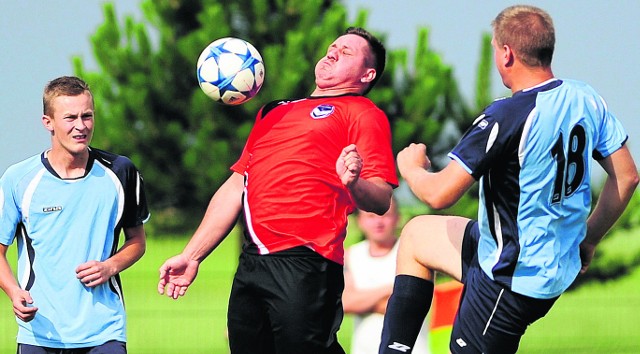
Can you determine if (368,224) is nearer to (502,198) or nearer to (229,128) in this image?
(502,198)

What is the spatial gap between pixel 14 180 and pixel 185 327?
1617 cm

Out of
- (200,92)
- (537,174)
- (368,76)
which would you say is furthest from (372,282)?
(200,92)

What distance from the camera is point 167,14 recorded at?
24422 mm

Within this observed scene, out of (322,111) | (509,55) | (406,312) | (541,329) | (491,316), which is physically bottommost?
(541,329)

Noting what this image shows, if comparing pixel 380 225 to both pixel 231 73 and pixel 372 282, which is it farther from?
pixel 231 73

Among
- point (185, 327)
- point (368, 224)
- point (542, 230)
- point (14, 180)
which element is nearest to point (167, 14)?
point (185, 327)

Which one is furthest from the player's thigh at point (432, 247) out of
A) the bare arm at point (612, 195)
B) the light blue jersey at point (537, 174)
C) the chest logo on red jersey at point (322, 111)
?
the chest logo on red jersey at point (322, 111)

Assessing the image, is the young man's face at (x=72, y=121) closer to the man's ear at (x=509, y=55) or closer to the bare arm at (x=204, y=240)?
the bare arm at (x=204, y=240)

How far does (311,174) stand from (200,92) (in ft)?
59.1

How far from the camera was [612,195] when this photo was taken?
5.34m

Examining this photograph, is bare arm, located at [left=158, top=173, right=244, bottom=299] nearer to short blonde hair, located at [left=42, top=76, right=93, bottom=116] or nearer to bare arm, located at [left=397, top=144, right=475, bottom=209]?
short blonde hair, located at [left=42, top=76, right=93, bottom=116]

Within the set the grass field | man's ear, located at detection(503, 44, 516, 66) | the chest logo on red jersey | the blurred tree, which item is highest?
man's ear, located at detection(503, 44, 516, 66)

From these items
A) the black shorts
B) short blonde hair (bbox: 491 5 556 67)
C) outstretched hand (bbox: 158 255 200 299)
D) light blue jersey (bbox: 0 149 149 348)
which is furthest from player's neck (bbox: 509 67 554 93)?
light blue jersey (bbox: 0 149 149 348)

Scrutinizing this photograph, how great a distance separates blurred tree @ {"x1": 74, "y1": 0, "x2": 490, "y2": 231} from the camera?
2302 cm
